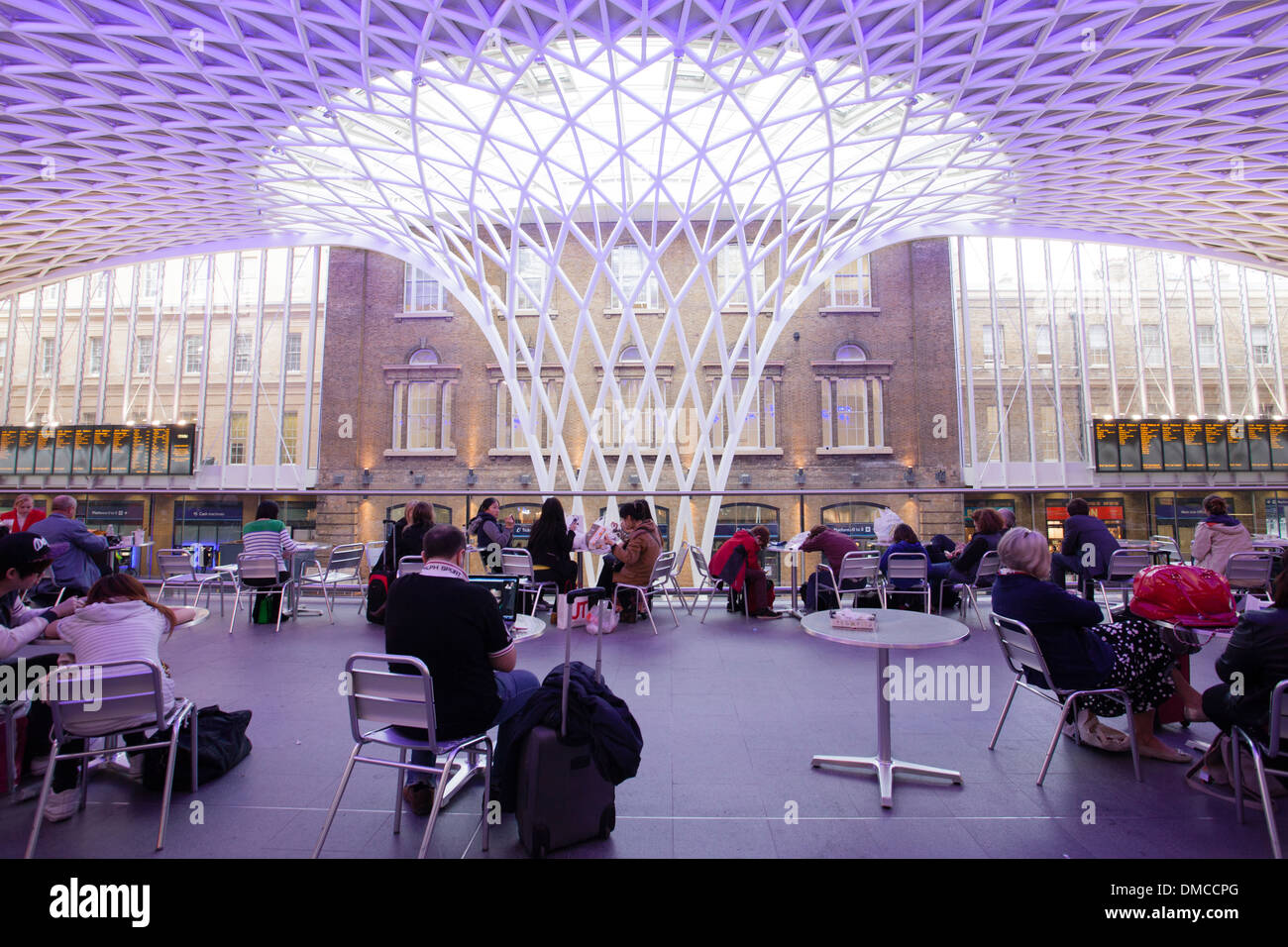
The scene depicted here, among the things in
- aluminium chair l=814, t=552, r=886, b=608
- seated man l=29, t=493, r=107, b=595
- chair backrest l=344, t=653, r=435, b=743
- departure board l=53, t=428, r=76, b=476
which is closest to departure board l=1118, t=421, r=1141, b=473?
aluminium chair l=814, t=552, r=886, b=608

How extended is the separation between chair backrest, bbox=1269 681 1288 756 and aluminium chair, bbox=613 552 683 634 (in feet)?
18.4

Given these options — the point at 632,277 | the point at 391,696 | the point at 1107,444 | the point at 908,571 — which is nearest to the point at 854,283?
the point at 632,277

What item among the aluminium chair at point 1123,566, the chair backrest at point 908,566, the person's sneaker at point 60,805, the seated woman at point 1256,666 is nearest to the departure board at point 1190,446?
the aluminium chair at point 1123,566

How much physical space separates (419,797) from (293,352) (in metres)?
24.1

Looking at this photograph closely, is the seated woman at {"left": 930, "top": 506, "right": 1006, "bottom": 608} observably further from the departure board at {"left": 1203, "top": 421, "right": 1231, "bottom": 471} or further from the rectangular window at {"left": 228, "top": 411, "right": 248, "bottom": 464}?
the rectangular window at {"left": 228, "top": 411, "right": 248, "bottom": 464}

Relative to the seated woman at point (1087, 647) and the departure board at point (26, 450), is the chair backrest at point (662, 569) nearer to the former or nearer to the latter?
the seated woman at point (1087, 647)

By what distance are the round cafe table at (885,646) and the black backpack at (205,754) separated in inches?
137

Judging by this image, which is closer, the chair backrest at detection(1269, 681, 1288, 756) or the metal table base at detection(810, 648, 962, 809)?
the chair backrest at detection(1269, 681, 1288, 756)

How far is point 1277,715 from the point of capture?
9.44ft

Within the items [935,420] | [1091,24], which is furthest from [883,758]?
[935,420]

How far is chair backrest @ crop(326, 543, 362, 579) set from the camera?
29.1 feet

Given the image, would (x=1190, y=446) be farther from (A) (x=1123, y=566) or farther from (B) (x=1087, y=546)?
(B) (x=1087, y=546)
